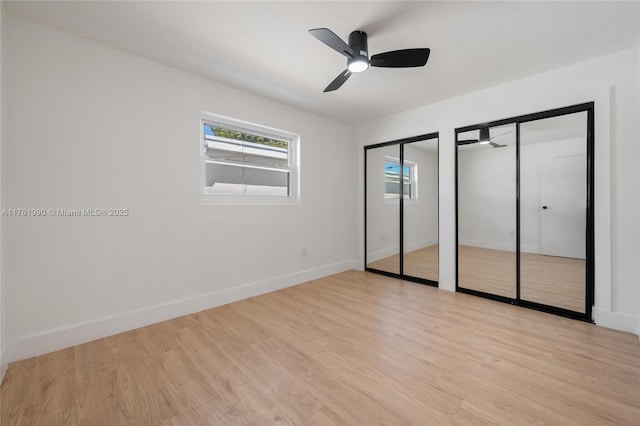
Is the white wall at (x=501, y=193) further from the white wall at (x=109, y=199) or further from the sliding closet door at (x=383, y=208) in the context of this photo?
the white wall at (x=109, y=199)

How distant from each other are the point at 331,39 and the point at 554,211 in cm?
302

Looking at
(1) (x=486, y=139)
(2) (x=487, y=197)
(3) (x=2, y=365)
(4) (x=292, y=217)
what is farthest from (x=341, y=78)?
(3) (x=2, y=365)

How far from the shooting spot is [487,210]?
3375 mm

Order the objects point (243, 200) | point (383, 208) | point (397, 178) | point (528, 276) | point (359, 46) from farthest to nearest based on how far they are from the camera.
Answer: point (383, 208) < point (397, 178) < point (243, 200) < point (528, 276) < point (359, 46)

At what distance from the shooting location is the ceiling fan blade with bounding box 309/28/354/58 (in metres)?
1.77

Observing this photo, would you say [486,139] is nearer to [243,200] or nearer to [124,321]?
[243,200]

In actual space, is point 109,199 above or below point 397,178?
below

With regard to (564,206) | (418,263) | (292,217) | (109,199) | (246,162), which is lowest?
(418,263)

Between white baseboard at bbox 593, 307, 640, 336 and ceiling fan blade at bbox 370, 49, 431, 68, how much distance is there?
2982mm

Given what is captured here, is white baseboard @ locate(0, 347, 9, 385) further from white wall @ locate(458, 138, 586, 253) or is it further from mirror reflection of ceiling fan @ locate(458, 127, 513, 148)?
mirror reflection of ceiling fan @ locate(458, 127, 513, 148)

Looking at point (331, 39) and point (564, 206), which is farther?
point (564, 206)

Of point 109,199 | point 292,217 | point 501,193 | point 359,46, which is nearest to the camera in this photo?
point 359,46

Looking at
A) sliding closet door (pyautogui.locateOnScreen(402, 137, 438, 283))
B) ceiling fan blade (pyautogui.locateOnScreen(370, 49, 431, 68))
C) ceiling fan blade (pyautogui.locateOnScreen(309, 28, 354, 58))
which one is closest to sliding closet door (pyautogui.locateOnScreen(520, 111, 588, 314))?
sliding closet door (pyautogui.locateOnScreen(402, 137, 438, 283))

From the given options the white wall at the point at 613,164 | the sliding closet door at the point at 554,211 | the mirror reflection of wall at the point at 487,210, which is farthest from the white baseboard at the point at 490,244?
the white wall at the point at 613,164
